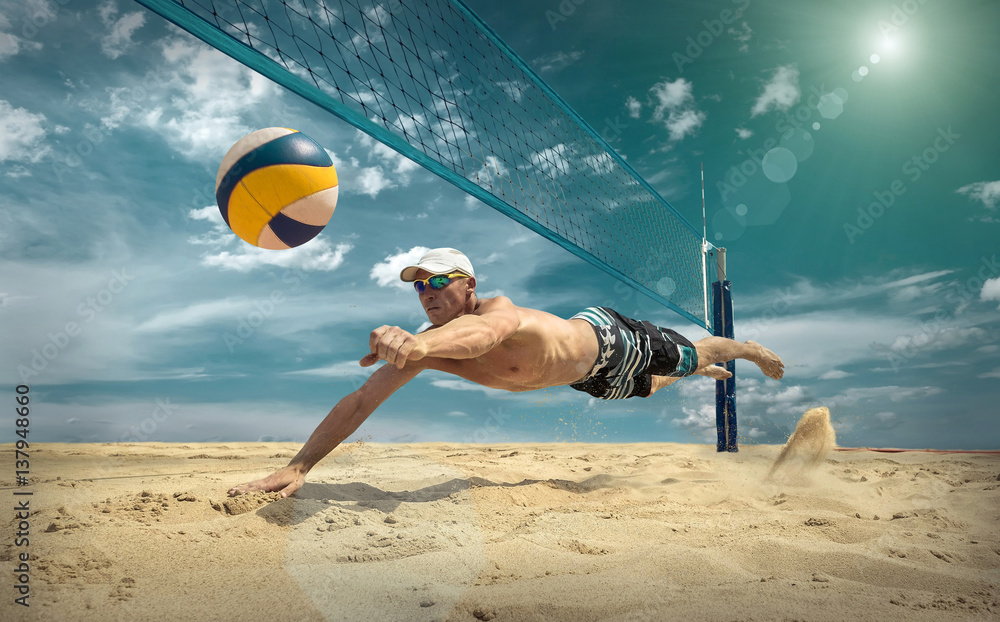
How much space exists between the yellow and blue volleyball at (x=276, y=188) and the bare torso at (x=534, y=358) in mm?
997

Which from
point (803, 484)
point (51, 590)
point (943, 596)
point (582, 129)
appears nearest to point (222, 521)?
point (51, 590)

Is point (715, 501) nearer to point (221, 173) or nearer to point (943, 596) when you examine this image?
point (943, 596)

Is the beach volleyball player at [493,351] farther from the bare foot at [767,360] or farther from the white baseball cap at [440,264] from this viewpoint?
the bare foot at [767,360]


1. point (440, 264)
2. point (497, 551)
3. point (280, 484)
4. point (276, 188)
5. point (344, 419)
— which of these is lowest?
point (497, 551)

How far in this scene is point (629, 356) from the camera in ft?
10.8

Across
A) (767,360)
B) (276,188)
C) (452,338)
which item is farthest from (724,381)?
(276,188)

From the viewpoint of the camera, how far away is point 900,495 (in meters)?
3.21

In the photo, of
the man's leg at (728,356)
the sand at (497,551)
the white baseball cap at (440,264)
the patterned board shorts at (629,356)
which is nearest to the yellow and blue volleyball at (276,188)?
the white baseball cap at (440,264)

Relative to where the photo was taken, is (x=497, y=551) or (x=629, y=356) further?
(x=629, y=356)

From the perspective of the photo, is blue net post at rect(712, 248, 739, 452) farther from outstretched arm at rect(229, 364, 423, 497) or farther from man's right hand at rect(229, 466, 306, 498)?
man's right hand at rect(229, 466, 306, 498)

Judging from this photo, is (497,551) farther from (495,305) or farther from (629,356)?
(629,356)

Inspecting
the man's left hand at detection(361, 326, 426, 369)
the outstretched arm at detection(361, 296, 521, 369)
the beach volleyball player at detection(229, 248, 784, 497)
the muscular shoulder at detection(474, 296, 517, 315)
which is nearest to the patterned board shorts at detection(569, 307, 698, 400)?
the beach volleyball player at detection(229, 248, 784, 497)

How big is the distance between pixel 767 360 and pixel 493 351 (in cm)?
248

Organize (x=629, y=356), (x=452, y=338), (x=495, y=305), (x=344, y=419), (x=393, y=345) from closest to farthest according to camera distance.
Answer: (x=393, y=345) < (x=452, y=338) < (x=495, y=305) < (x=344, y=419) < (x=629, y=356)
